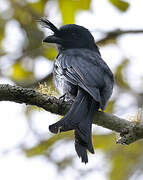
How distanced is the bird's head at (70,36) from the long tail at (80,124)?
4.47ft

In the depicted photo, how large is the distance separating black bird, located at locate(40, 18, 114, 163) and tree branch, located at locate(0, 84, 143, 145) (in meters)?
0.13

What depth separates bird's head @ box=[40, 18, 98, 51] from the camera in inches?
204

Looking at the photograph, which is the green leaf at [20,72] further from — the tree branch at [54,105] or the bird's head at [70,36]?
the tree branch at [54,105]

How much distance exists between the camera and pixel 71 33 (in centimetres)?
546

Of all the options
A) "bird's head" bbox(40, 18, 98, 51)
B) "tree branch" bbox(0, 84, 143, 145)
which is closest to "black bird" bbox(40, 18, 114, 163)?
"bird's head" bbox(40, 18, 98, 51)

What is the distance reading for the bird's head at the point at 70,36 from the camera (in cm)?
517

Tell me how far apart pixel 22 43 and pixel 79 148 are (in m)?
3.81

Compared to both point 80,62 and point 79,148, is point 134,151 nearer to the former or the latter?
point 80,62

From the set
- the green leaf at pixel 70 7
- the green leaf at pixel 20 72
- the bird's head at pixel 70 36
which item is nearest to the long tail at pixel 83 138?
the green leaf at pixel 70 7

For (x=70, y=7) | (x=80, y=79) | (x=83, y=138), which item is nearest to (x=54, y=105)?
(x=83, y=138)

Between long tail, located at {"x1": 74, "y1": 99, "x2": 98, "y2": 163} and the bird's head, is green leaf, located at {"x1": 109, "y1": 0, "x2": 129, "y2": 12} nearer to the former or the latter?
the bird's head

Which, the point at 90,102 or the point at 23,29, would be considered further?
the point at 23,29

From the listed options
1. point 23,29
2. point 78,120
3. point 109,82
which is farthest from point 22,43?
point 78,120

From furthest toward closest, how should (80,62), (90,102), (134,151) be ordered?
(134,151), (80,62), (90,102)
